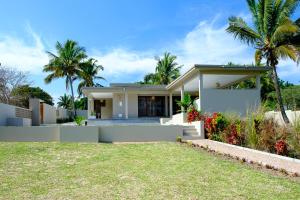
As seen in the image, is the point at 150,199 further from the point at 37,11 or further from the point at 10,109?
the point at 10,109

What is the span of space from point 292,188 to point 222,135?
7247 mm

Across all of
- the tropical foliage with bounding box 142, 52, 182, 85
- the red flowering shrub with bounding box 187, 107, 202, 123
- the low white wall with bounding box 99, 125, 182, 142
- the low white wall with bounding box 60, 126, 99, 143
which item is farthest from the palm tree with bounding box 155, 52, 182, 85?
the low white wall with bounding box 60, 126, 99, 143

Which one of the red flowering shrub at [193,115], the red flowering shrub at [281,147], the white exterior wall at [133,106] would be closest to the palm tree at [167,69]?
the white exterior wall at [133,106]

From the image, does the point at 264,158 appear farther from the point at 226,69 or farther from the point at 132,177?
the point at 226,69

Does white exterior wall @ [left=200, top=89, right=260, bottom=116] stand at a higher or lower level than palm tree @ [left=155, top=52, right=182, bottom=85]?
lower

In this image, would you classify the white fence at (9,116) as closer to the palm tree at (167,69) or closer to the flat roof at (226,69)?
the flat roof at (226,69)

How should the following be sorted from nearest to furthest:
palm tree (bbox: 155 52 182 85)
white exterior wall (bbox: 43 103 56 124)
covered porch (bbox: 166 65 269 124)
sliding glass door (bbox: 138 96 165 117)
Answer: covered porch (bbox: 166 65 269 124) → white exterior wall (bbox: 43 103 56 124) → sliding glass door (bbox: 138 96 165 117) → palm tree (bbox: 155 52 182 85)

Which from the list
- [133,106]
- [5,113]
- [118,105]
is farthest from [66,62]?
[5,113]

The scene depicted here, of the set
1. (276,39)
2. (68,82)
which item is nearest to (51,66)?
(68,82)

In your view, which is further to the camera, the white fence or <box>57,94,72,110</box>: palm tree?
<box>57,94,72,110</box>: palm tree

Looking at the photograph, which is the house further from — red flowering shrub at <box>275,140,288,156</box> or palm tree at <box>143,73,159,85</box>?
palm tree at <box>143,73,159,85</box>

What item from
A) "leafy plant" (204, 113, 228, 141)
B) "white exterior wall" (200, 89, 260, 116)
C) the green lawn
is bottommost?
the green lawn

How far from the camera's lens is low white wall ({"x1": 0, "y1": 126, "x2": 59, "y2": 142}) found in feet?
47.7

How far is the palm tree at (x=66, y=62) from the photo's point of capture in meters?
33.8
